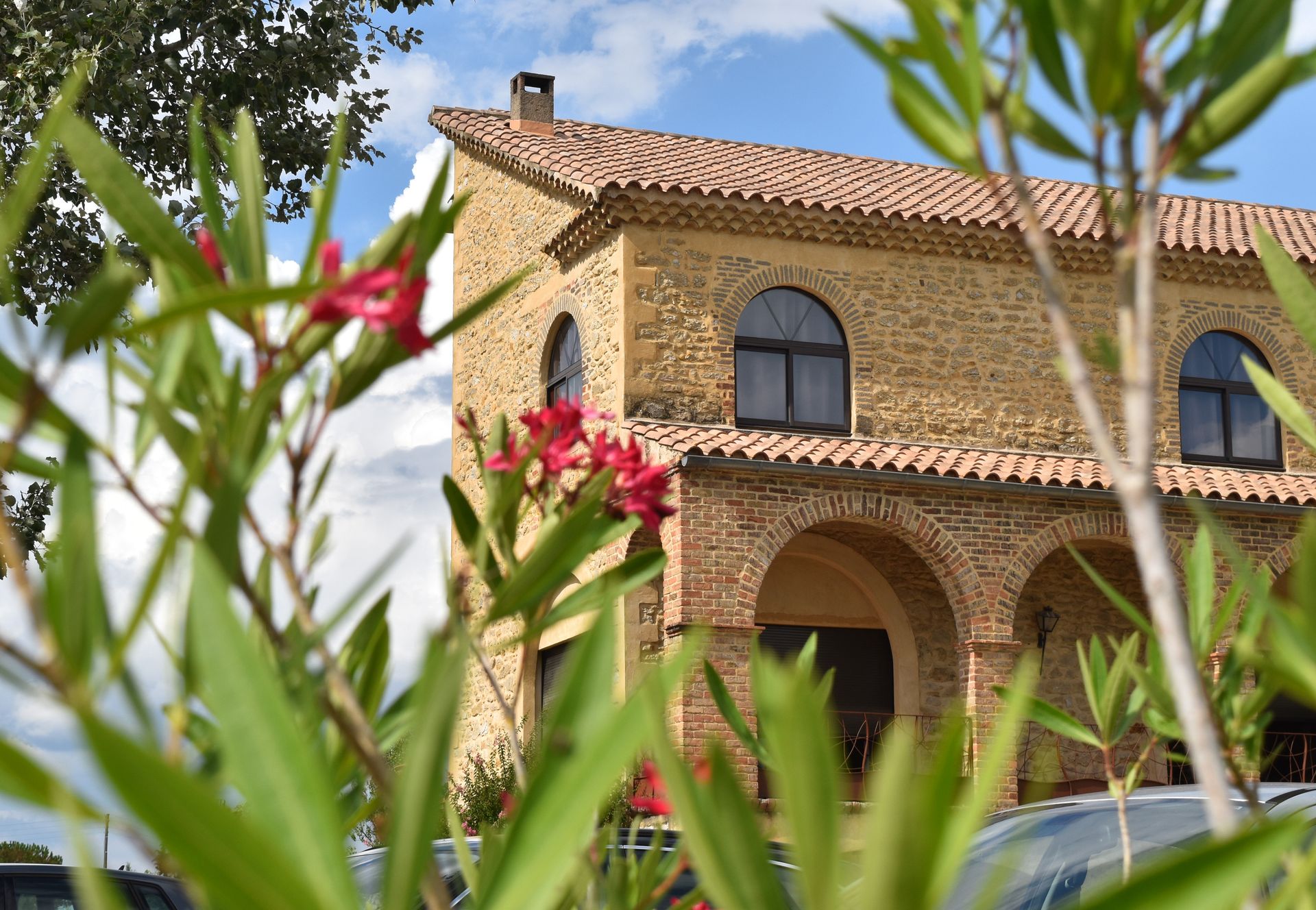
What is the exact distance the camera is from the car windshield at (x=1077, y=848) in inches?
181

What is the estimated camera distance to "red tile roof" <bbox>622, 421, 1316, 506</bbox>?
44.6 feet

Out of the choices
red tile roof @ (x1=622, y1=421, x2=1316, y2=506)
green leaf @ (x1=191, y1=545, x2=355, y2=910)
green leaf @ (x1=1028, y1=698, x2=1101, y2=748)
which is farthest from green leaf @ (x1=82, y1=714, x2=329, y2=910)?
red tile roof @ (x1=622, y1=421, x2=1316, y2=506)

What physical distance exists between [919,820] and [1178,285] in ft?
56.1

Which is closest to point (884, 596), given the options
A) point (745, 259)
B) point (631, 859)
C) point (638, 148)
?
point (745, 259)

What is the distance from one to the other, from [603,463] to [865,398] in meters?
14.0

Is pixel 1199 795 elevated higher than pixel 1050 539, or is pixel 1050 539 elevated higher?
pixel 1050 539

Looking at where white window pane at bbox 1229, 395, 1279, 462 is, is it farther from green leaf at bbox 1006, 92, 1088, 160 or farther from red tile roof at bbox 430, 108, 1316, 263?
green leaf at bbox 1006, 92, 1088, 160

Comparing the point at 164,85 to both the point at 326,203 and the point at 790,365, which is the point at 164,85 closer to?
the point at 790,365

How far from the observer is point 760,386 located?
15273 mm

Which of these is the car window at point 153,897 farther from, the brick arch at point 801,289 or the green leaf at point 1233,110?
the brick arch at point 801,289

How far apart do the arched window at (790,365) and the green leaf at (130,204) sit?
14.0 meters

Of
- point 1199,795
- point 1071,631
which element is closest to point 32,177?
point 1199,795

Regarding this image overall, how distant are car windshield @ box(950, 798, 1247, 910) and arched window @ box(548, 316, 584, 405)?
11.1 m

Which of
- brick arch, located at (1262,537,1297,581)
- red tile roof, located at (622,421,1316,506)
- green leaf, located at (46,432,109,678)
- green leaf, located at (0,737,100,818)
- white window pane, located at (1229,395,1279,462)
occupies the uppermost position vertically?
white window pane, located at (1229,395,1279,462)
